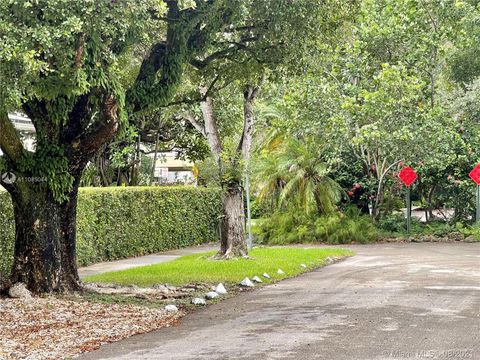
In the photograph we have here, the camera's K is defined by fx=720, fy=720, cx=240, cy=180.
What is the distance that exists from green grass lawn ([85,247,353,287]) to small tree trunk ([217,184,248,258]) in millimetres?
431

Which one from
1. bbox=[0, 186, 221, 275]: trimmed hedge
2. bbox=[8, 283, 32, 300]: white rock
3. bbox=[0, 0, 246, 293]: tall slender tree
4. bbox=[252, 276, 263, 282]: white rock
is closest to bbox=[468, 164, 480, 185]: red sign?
bbox=[0, 186, 221, 275]: trimmed hedge

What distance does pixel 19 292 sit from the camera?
11055 mm

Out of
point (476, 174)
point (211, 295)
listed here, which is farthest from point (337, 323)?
point (476, 174)

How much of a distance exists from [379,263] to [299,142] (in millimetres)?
10008

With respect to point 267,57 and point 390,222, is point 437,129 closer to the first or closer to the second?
point 390,222

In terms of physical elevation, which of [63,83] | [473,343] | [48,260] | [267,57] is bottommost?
[473,343]

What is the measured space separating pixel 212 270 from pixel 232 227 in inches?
97.4

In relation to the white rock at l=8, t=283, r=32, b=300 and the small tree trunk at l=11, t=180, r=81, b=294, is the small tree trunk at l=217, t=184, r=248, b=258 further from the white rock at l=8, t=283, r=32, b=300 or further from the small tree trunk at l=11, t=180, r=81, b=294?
the white rock at l=8, t=283, r=32, b=300

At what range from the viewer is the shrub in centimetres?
2528

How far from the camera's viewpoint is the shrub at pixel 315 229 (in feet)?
82.9

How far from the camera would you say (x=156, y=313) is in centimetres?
1027

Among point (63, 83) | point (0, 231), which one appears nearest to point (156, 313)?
point (63, 83)

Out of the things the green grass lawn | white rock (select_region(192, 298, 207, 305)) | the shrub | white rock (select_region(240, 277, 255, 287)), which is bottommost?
white rock (select_region(192, 298, 207, 305))

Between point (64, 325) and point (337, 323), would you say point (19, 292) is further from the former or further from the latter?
point (337, 323)
